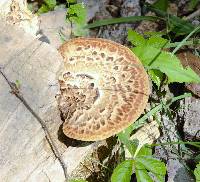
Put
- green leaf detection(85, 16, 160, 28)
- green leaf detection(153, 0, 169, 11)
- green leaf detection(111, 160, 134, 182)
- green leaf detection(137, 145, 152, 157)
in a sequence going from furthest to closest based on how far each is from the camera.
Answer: green leaf detection(153, 0, 169, 11), green leaf detection(85, 16, 160, 28), green leaf detection(137, 145, 152, 157), green leaf detection(111, 160, 134, 182)

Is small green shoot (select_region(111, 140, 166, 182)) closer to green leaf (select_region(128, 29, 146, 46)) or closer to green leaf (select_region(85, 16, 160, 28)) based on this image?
green leaf (select_region(128, 29, 146, 46))

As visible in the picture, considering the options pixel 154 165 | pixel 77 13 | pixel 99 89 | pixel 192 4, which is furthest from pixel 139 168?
pixel 192 4

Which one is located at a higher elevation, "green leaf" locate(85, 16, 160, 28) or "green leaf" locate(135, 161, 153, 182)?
"green leaf" locate(85, 16, 160, 28)

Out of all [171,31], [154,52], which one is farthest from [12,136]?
[171,31]

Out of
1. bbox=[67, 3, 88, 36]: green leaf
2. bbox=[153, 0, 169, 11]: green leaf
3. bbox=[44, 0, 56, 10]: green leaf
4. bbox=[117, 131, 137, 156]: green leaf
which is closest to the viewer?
bbox=[117, 131, 137, 156]: green leaf

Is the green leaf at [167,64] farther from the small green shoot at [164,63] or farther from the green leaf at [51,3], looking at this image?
the green leaf at [51,3]

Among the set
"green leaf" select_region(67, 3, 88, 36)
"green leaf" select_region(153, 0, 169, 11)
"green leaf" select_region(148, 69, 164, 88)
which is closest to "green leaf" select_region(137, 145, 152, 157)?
"green leaf" select_region(148, 69, 164, 88)

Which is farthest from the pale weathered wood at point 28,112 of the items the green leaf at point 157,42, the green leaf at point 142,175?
the green leaf at point 157,42
